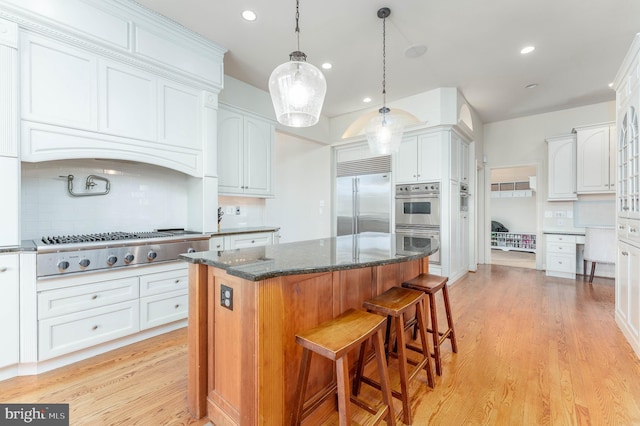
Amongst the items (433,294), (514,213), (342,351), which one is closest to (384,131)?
(433,294)

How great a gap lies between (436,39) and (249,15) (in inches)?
76.9

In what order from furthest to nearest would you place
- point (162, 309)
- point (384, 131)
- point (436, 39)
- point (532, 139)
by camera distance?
point (532, 139) < point (436, 39) < point (384, 131) < point (162, 309)

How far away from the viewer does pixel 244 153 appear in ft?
12.3

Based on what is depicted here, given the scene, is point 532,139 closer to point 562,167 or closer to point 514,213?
point 562,167

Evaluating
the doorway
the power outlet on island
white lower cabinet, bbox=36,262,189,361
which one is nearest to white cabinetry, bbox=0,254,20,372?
white lower cabinet, bbox=36,262,189,361

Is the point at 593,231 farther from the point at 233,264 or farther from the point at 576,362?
the point at 233,264

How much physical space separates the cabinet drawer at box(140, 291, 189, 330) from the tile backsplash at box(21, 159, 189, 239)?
2.72 feet

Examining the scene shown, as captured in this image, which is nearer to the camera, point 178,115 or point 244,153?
point 178,115

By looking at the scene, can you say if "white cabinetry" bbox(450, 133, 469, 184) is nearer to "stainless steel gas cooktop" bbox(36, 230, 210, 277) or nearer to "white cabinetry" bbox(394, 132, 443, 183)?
"white cabinetry" bbox(394, 132, 443, 183)

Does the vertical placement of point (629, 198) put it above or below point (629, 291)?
above

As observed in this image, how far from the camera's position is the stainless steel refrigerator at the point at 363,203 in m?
4.84

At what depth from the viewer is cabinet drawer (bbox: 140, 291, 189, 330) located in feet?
7.91

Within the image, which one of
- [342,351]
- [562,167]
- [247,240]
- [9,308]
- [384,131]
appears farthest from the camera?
[562,167]

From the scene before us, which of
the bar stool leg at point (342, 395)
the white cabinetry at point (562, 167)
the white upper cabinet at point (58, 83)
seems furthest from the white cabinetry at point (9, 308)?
the white cabinetry at point (562, 167)
